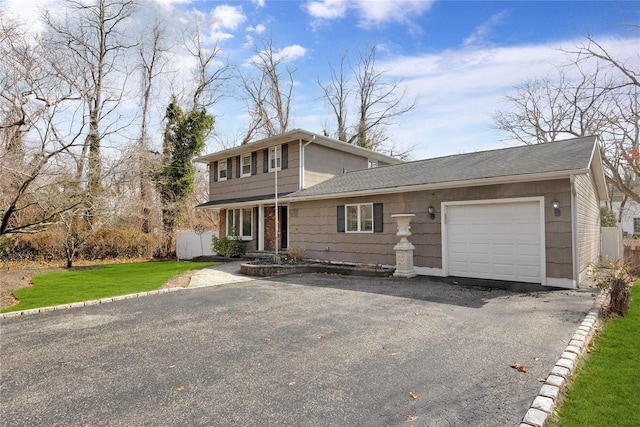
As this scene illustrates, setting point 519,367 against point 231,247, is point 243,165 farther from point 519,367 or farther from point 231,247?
point 519,367

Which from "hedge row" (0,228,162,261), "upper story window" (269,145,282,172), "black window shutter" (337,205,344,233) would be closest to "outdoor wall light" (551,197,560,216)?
"black window shutter" (337,205,344,233)

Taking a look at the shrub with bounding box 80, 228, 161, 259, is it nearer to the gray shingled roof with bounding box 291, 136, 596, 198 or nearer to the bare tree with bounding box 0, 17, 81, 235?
the bare tree with bounding box 0, 17, 81, 235

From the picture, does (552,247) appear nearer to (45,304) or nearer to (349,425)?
(349,425)

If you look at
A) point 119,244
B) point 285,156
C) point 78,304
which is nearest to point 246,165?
point 285,156

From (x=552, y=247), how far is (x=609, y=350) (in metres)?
4.28

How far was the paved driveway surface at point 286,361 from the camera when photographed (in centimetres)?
278

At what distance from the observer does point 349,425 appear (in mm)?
2555

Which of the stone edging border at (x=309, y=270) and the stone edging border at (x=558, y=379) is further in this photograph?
the stone edging border at (x=309, y=270)

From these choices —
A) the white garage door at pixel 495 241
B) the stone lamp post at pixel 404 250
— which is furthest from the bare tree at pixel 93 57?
the white garage door at pixel 495 241

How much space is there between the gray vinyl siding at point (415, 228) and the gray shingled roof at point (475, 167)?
36 cm

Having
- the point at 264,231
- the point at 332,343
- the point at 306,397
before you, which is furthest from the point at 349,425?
the point at 264,231

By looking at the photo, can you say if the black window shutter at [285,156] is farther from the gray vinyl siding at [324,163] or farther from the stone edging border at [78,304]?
the stone edging border at [78,304]

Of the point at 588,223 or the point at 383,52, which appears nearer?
the point at 588,223

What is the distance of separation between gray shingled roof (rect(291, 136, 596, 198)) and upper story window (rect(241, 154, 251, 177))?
3882 mm
